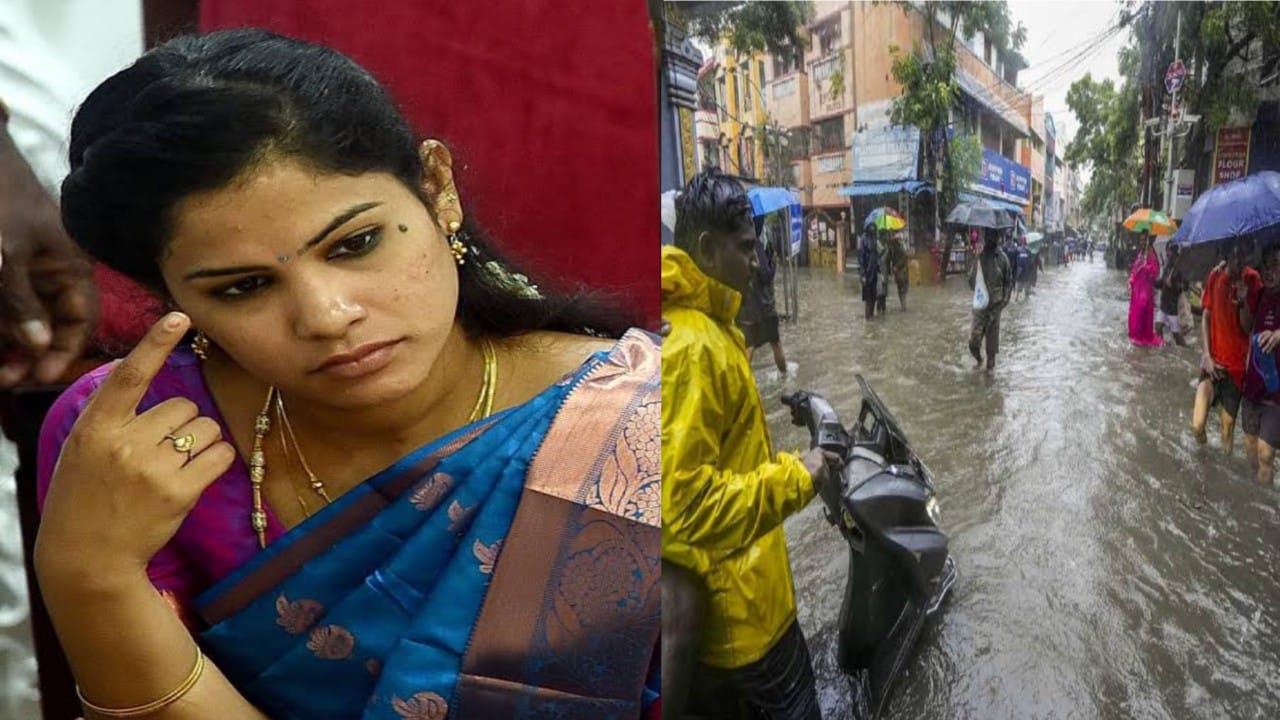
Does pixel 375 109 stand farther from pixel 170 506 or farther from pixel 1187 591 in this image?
pixel 1187 591

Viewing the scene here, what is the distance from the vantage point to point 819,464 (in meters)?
0.99

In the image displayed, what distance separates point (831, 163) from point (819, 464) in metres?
0.40

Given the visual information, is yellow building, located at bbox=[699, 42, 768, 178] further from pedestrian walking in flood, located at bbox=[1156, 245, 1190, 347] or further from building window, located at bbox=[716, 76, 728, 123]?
pedestrian walking in flood, located at bbox=[1156, 245, 1190, 347]

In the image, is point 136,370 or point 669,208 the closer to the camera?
point 136,370

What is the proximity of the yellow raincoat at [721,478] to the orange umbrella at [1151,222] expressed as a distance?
59 centimetres

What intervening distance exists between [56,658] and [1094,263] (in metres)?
1.31

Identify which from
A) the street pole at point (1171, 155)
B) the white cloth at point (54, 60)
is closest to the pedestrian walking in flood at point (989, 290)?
the street pole at point (1171, 155)

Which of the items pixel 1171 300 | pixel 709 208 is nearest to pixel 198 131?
pixel 709 208

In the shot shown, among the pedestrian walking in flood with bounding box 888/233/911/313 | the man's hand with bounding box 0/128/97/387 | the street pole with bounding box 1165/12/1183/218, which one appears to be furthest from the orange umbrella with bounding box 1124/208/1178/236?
the man's hand with bounding box 0/128/97/387

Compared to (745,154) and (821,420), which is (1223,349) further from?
(745,154)

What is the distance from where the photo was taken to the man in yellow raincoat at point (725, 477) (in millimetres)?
912

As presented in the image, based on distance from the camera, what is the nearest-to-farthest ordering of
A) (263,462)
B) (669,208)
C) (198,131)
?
(198,131) < (263,462) < (669,208)

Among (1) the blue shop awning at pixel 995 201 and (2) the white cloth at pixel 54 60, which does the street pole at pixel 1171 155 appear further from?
(2) the white cloth at pixel 54 60

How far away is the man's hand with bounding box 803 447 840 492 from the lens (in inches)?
38.6
